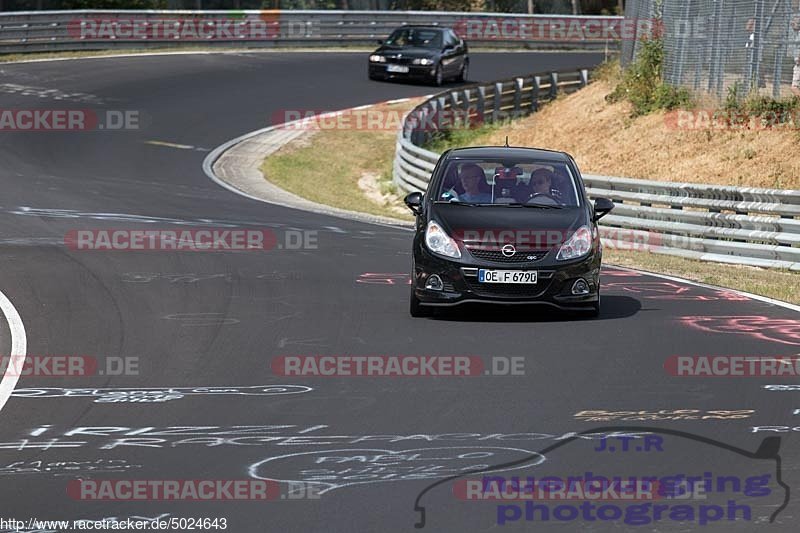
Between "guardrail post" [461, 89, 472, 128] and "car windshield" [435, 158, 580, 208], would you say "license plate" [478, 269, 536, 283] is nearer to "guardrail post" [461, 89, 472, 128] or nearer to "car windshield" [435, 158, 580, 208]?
"car windshield" [435, 158, 580, 208]

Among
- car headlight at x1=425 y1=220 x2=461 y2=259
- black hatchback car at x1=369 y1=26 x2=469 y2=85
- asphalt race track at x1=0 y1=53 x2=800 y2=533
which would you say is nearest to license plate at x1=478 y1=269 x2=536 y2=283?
car headlight at x1=425 y1=220 x2=461 y2=259

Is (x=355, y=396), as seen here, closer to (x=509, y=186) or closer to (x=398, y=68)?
(x=509, y=186)

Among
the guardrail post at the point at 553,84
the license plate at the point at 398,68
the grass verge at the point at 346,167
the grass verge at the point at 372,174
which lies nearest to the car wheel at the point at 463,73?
the license plate at the point at 398,68

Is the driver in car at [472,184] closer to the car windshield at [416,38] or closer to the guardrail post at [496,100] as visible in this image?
the guardrail post at [496,100]

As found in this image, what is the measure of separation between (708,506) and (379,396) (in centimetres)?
321

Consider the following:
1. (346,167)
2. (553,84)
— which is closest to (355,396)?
(346,167)

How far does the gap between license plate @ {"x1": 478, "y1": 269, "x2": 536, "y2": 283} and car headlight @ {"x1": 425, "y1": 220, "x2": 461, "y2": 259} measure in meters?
0.32

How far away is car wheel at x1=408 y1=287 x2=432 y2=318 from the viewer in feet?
42.2

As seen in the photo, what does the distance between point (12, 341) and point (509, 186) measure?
497 centimetres

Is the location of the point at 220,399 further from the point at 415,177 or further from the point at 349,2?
the point at 349,2

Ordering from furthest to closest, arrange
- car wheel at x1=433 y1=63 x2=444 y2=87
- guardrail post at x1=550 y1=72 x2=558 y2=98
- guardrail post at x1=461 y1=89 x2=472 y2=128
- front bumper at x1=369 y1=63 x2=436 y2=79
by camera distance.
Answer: car wheel at x1=433 y1=63 x2=444 y2=87, front bumper at x1=369 y1=63 x2=436 y2=79, guardrail post at x1=550 y1=72 x2=558 y2=98, guardrail post at x1=461 y1=89 x2=472 y2=128

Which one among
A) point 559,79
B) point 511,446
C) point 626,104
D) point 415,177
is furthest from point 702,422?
point 559,79

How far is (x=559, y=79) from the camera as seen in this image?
3922cm

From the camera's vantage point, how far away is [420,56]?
40.9 m
